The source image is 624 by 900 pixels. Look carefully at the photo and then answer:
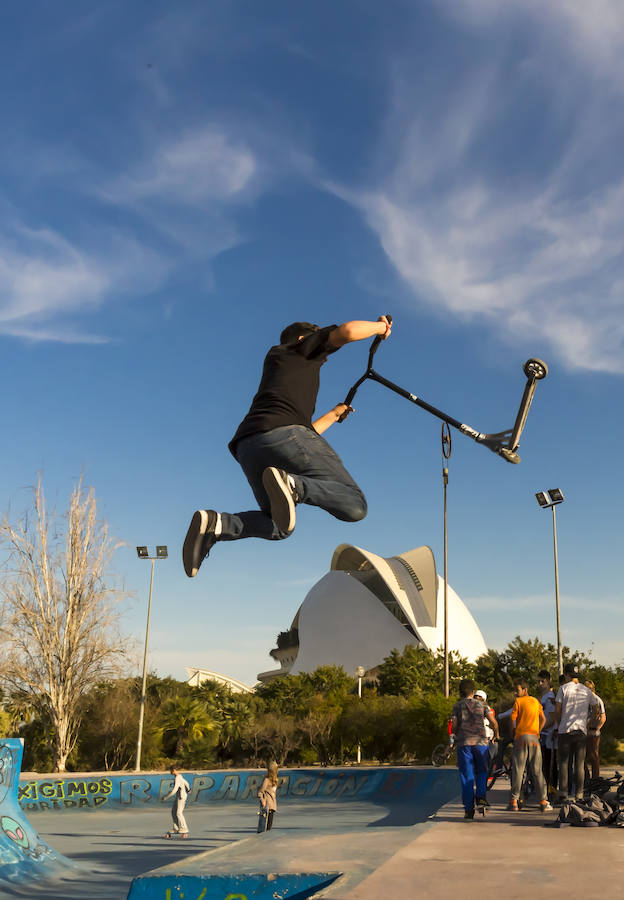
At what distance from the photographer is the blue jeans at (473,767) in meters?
9.63

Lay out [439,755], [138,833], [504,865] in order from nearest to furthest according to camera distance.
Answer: [504,865] < [138,833] < [439,755]

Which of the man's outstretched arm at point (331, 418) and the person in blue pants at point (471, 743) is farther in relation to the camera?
the person in blue pants at point (471, 743)

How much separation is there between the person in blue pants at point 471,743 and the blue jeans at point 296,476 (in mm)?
5432

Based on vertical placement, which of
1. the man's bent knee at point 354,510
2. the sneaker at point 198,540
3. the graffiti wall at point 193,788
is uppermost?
the man's bent knee at point 354,510

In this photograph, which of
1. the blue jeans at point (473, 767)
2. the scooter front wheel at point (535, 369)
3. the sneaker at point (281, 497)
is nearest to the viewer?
the sneaker at point (281, 497)

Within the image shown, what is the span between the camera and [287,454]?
492 centimetres

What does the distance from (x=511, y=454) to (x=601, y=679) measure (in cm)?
3514

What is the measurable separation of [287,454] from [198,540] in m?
0.79

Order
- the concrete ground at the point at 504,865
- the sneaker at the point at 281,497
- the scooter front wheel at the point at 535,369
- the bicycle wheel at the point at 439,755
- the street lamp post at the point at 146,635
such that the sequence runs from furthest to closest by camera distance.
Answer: the street lamp post at the point at 146,635 → the bicycle wheel at the point at 439,755 → the scooter front wheel at the point at 535,369 → the sneaker at the point at 281,497 → the concrete ground at the point at 504,865

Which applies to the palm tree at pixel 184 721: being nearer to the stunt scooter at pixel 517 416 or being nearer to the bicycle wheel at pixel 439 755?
the bicycle wheel at pixel 439 755

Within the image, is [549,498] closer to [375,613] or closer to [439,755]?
[439,755]

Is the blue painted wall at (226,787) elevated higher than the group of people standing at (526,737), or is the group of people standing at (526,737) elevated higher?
the group of people standing at (526,737)

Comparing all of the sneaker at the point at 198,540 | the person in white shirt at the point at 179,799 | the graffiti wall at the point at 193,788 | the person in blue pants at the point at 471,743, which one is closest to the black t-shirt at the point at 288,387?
the sneaker at the point at 198,540

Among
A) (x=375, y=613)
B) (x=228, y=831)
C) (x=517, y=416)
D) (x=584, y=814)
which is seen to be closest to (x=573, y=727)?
(x=584, y=814)
